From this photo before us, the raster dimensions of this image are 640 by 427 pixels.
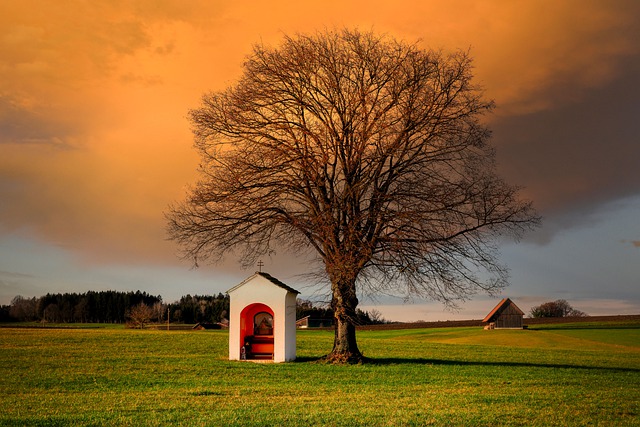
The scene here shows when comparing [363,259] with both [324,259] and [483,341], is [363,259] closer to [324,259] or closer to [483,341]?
[324,259]

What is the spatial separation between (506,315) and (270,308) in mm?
60808

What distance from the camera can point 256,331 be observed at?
1329 inches

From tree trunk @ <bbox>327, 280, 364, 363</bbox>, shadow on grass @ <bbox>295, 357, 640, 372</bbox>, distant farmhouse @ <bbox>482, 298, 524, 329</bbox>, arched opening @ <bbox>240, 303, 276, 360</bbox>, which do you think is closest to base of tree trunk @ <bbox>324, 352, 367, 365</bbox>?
tree trunk @ <bbox>327, 280, 364, 363</bbox>

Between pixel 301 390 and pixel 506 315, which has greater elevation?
pixel 506 315

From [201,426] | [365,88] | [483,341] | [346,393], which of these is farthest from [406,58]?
[483,341]

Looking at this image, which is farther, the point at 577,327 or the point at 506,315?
the point at 506,315

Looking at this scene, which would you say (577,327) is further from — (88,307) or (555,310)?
(88,307)

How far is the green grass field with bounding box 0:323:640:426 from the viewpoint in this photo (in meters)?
15.5

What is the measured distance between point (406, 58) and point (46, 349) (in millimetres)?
25639

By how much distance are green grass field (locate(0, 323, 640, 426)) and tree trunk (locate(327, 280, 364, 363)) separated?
3.36 ft

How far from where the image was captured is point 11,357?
107 feet

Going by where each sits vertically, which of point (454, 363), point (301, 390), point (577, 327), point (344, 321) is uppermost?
point (344, 321)

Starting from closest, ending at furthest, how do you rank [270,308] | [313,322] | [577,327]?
[270,308] → [577,327] → [313,322]

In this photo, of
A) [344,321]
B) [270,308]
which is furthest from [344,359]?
[270,308]
